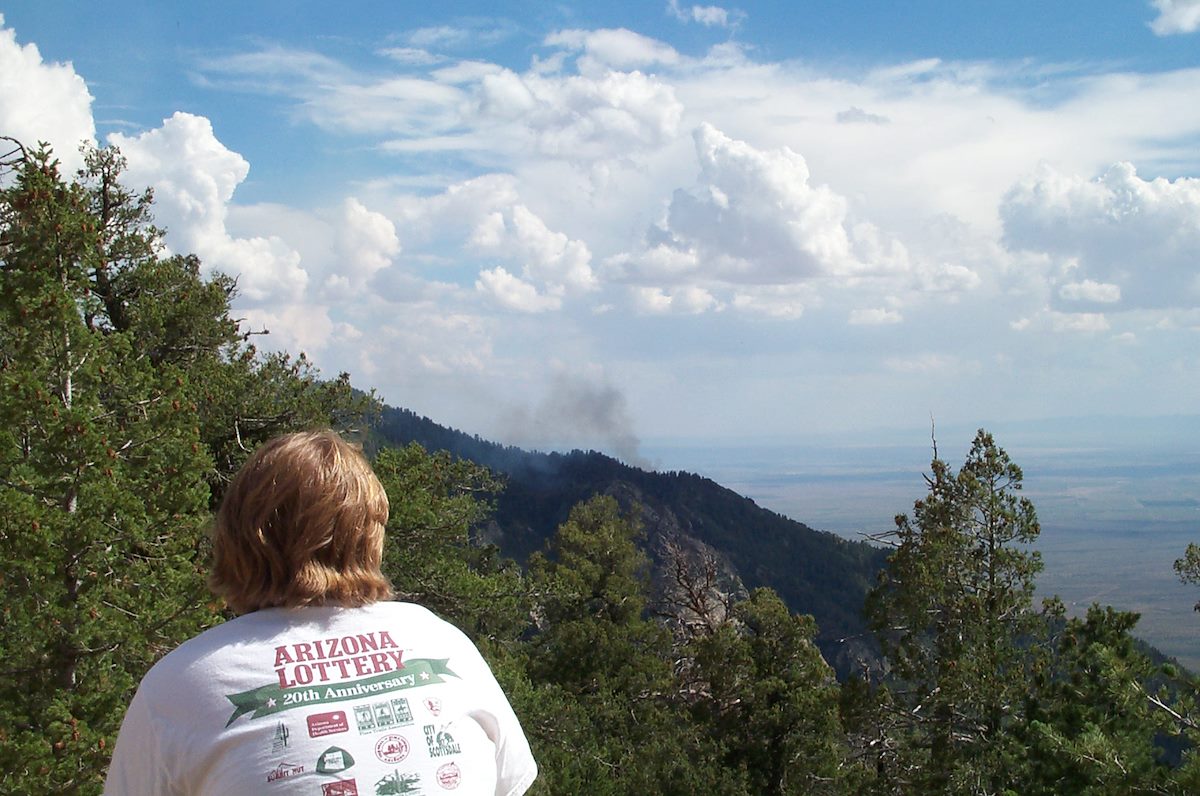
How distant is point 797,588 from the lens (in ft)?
295

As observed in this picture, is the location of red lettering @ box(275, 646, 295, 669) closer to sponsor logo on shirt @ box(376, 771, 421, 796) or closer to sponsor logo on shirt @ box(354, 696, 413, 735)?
sponsor logo on shirt @ box(354, 696, 413, 735)

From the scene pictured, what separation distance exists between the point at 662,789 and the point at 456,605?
232 inches

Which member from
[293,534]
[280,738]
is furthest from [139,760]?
[293,534]

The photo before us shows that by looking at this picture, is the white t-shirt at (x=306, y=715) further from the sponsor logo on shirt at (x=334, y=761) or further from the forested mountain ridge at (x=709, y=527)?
the forested mountain ridge at (x=709, y=527)

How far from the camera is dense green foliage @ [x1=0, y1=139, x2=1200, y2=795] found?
25.7 feet

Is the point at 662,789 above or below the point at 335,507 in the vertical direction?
below

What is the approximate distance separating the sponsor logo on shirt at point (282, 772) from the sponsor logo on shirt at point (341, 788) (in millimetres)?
64

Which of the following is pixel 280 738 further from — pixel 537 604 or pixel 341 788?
pixel 537 604

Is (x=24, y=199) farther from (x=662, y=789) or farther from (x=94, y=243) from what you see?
(x=662, y=789)

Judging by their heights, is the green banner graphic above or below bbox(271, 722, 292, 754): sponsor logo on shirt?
above

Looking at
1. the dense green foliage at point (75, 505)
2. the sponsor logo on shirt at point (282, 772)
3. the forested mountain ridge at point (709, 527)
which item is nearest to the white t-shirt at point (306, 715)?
the sponsor logo on shirt at point (282, 772)

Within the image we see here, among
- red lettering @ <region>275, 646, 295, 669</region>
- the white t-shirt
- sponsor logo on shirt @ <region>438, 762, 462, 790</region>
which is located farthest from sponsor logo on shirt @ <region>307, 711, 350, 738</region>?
sponsor logo on shirt @ <region>438, 762, 462, 790</region>

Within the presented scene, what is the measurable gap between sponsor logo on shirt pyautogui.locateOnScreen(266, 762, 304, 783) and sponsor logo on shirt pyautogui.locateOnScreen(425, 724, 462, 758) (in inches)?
10.5

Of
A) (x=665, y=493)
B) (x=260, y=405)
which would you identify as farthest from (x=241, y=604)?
(x=665, y=493)
